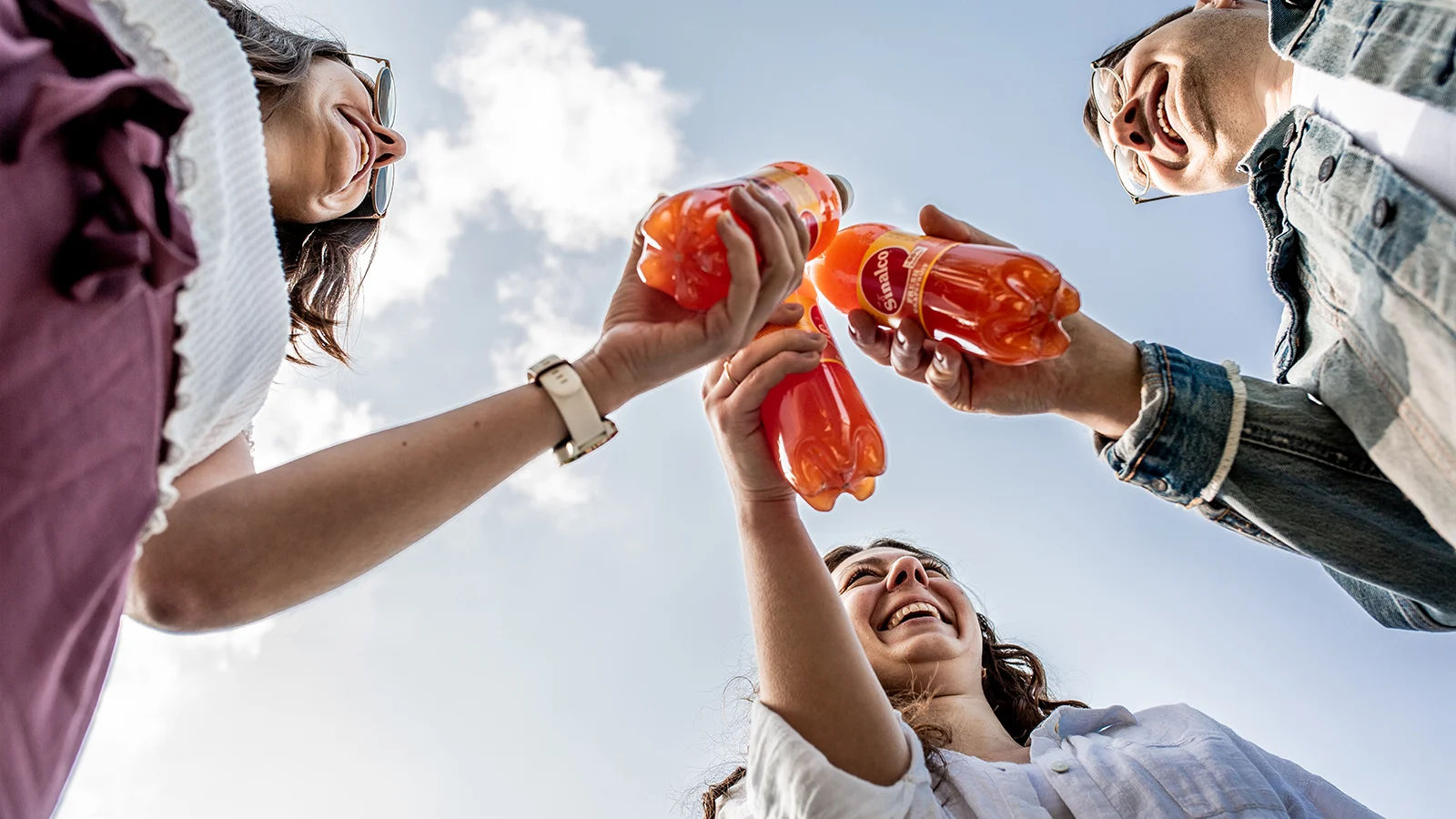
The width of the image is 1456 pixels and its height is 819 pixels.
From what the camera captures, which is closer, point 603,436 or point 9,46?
point 9,46

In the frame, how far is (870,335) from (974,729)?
1351mm

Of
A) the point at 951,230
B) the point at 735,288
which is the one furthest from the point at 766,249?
the point at 951,230

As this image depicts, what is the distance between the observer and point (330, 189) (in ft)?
8.15

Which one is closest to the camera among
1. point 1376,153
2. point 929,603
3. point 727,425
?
point 1376,153

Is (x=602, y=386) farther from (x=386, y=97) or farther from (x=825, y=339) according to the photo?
(x=386, y=97)

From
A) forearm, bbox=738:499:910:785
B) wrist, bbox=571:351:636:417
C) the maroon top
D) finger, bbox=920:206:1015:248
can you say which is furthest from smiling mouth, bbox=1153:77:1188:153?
the maroon top

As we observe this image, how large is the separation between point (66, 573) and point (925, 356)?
1.81 m

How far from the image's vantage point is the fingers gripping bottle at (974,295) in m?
2.03

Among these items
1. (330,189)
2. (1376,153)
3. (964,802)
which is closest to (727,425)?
(964,802)

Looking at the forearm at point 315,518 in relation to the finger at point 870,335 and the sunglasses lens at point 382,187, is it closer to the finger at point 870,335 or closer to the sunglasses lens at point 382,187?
the finger at point 870,335

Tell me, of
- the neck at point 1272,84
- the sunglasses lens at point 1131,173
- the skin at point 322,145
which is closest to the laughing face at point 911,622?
the sunglasses lens at point 1131,173

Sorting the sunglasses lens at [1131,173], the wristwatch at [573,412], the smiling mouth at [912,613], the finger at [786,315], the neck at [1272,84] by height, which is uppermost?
the neck at [1272,84]

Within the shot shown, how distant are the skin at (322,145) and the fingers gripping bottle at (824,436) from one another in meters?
1.36

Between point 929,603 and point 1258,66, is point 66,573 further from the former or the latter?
point 1258,66
